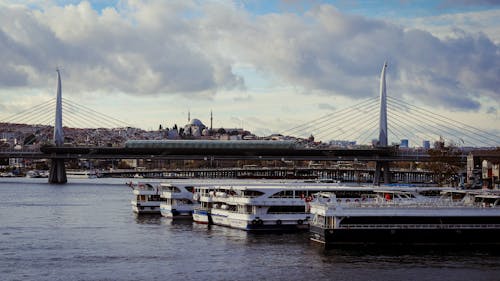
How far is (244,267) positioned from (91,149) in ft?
357

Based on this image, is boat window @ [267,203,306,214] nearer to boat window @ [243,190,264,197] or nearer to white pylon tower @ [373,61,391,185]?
boat window @ [243,190,264,197]

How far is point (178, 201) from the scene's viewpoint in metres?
83.0

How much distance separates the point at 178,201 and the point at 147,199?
6092 mm

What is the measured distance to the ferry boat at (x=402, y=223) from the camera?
5788 cm

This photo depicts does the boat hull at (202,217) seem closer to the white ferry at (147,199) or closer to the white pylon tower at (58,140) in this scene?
the white ferry at (147,199)

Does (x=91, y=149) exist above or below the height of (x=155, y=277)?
above

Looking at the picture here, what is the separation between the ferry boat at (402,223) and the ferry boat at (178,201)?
22585 mm

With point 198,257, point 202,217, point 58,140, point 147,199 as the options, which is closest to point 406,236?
point 198,257

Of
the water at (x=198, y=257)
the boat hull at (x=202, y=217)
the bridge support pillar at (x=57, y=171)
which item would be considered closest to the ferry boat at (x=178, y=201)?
the boat hull at (x=202, y=217)

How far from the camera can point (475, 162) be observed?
121125mm

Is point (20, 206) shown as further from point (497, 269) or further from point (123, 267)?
point (497, 269)

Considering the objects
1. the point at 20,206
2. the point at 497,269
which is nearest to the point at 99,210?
the point at 20,206

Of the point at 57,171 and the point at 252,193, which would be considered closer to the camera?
the point at 252,193

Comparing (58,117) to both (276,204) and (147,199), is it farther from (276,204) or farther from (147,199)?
(276,204)
